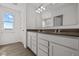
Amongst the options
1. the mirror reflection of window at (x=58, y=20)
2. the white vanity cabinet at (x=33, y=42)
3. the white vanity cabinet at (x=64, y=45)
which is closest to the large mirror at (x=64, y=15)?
the mirror reflection of window at (x=58, y=20)

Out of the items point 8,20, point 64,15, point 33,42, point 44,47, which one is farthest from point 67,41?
point 33,42

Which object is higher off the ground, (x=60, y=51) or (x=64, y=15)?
(x=64, y=15)

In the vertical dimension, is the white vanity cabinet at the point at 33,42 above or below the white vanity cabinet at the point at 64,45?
below

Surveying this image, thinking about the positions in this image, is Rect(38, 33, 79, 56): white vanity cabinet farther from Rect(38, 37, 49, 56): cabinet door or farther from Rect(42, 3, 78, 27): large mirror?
Rect(42, 3, 78, 27): large mirror

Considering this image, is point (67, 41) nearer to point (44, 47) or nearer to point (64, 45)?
point (64, 45)

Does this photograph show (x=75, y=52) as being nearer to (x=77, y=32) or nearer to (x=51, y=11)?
(x=77, y=32)

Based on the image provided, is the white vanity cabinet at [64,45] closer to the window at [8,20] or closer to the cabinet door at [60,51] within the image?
the cabinet door at [60,51]

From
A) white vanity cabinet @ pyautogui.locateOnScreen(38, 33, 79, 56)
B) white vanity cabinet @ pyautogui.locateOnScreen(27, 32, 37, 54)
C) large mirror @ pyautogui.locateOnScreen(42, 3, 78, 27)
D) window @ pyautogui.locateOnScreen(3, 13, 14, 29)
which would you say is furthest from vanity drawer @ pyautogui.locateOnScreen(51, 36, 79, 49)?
white vanity cabinet @ pyautogui.locateOnScreen(27, 32, 37, 54)

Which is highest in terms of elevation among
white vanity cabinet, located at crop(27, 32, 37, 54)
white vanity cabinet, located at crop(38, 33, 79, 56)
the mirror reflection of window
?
the mirror reflection of window

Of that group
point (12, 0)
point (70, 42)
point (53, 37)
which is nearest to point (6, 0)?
point (12, 0)

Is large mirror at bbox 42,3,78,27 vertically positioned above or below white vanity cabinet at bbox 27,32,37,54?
above

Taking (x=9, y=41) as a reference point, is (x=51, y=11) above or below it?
above

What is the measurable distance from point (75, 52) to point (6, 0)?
102cm

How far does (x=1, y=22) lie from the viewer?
1.70 metres
